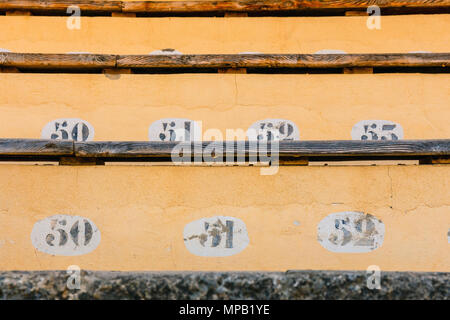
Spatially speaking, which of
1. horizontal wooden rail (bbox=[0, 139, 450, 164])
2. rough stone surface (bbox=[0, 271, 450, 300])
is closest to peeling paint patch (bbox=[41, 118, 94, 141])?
horizontal wooden rail (bbox=[0, 139, 450, 164])

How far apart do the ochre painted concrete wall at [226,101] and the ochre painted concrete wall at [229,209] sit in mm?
410

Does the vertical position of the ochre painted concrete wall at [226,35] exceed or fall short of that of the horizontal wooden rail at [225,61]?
it exceeds it

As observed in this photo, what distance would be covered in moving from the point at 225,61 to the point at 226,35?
358 millimetres

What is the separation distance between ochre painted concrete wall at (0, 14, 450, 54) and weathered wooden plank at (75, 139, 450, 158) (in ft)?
3.09

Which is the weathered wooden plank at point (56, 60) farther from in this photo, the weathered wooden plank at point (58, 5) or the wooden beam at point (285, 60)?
the weathered wooden plank at point (58, 5)

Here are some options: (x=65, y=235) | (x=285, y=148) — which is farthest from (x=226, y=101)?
(x=65, y=235)

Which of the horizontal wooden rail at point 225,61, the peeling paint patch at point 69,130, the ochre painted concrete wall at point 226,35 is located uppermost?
the ochre painted concrete wall at point 226,35

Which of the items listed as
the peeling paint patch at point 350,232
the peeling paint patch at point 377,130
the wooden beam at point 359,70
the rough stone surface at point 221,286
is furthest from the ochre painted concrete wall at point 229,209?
the rough stone surface at point 221,286

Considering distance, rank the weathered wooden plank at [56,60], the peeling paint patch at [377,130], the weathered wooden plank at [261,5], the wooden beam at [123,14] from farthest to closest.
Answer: the wooden beam at [123,14] < the weathered wooden plank at [261,5] < the weathered wooden plank at [56,60] < the peeling paint patch at [377,130]

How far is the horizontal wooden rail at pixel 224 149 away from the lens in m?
2.90

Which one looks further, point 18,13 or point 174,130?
point 18,13

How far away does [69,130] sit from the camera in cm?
325

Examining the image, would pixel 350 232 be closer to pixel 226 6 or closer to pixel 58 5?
pixel 226 6
